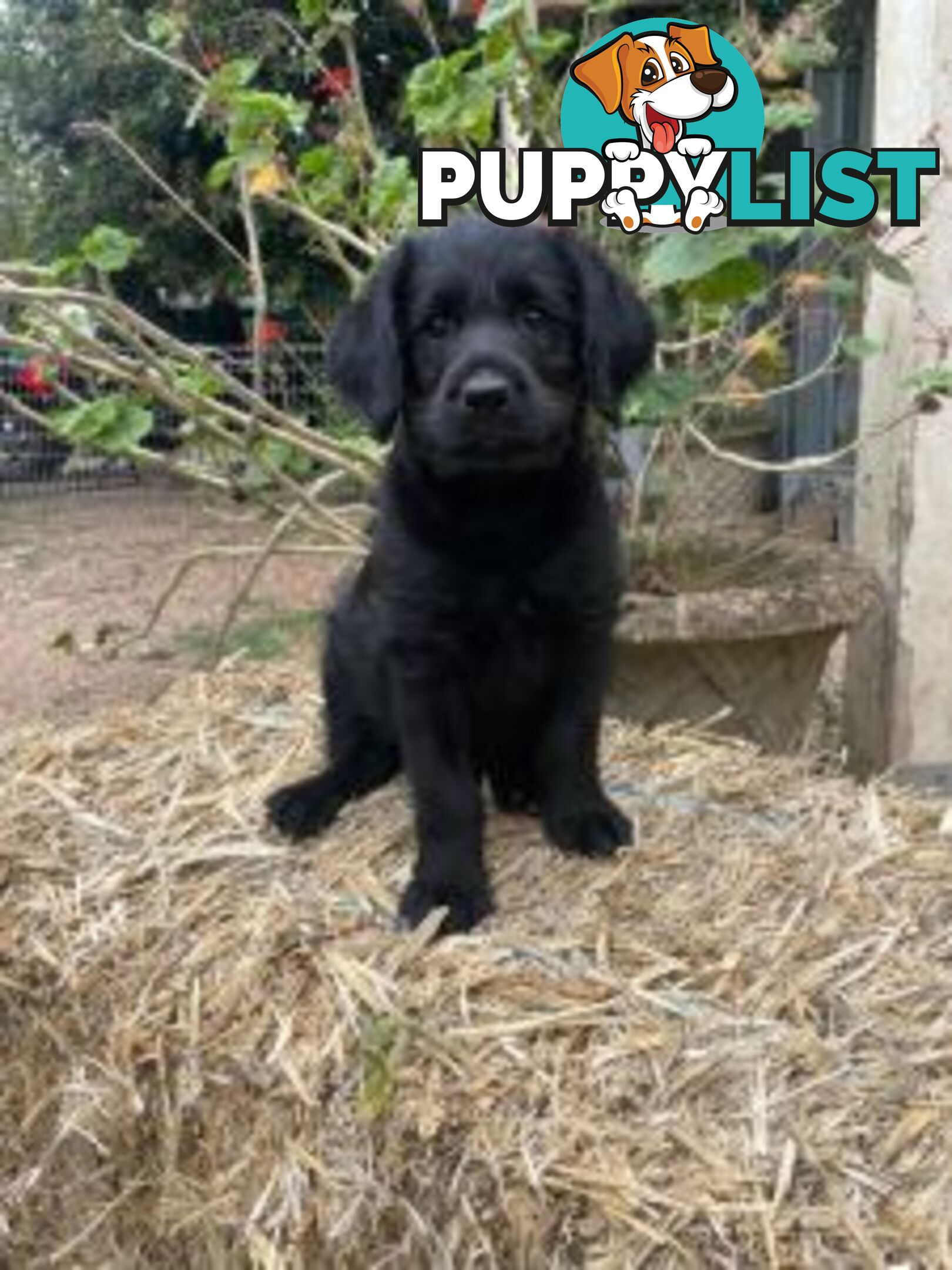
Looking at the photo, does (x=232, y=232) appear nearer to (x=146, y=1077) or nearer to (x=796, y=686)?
(x=796, y=686)

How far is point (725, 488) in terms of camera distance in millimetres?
7066

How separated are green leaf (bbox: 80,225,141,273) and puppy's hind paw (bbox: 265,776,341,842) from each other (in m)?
1.58

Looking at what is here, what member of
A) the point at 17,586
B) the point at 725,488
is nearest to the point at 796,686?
the point at 725,488

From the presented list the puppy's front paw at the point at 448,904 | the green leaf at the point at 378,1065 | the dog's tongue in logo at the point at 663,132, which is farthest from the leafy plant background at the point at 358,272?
the green leaf at the point at 378,1065

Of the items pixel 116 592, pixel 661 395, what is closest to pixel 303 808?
pixel 661 395

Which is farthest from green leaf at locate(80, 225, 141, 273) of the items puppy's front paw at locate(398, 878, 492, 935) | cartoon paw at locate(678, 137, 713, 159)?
puppy's front paw at locate(398, 878, 492, 935)

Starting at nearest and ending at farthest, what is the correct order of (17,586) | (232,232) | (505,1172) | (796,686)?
1. (505,1172)
2. (796,686)
3. (17,586)
4. (232,232)

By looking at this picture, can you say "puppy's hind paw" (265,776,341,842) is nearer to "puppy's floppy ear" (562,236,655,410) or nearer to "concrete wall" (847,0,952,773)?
"puppy's floppy ear" (562,236,655,410)

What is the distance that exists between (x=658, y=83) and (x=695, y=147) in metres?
0.24

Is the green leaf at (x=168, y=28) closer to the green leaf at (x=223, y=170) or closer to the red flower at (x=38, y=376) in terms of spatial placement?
the green leaf at (x=223, y=170)

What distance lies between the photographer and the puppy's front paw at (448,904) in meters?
2.38

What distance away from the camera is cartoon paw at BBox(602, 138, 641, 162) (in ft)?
13.3

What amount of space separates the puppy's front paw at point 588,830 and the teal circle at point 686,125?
186cm

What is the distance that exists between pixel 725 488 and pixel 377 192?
3.32 m
